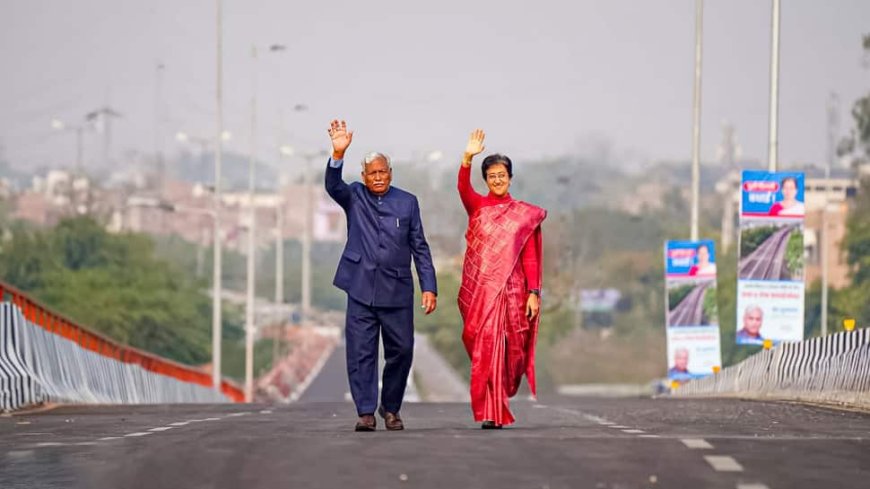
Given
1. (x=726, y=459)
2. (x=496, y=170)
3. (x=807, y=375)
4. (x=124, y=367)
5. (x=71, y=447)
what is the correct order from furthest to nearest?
(x=124, y=367), (x=807, y=375), (x=496, y=170), (x=71, y=447), (x=726, y=459)

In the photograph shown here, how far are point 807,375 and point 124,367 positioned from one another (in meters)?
17.3

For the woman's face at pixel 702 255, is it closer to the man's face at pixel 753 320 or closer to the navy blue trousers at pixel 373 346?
the man's face at pixel 753 320

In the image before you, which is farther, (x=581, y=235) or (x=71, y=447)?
(x=581, y=235)

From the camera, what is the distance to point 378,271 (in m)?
15.2

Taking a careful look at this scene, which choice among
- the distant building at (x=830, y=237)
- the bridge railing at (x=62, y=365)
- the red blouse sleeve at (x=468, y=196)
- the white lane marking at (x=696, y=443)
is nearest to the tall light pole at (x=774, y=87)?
the bridge railing at (x=62, y=365)

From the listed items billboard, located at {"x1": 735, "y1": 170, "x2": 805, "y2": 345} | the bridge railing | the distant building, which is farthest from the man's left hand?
the distant building

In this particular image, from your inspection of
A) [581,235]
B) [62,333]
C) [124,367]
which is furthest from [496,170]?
[581,235]

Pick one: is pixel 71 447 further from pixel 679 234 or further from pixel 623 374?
pixel 679 234

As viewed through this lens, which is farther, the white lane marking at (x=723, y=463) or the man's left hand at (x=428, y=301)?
the man's left hand at (x=428, y=301)

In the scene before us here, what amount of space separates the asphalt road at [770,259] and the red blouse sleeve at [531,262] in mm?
24998

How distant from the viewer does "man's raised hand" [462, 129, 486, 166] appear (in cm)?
1584

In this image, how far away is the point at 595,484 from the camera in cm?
978

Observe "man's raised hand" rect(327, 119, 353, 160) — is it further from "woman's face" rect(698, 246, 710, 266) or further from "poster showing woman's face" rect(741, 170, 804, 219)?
"woman's face" rect(698, 246, 710, 266)

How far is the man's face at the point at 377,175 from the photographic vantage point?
15.2 m
